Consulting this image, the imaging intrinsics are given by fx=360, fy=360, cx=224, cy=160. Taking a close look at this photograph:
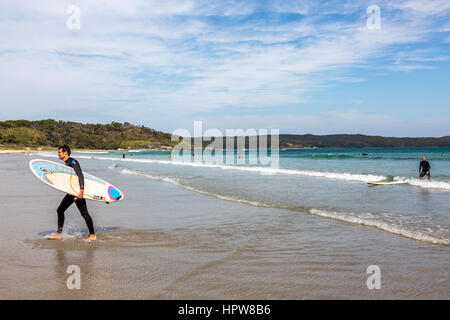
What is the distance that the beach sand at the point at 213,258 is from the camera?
4555 mm

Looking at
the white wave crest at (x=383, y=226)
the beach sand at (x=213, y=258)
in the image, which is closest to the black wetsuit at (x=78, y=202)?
the beach sand at (x=213, y=258)

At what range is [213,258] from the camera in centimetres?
602

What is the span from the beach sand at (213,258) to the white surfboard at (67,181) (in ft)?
2.76

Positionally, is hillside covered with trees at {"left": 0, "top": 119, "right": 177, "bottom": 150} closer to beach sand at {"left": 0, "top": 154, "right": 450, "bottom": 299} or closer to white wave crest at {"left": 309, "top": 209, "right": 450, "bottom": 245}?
beach sand at {"left": 0, "top": 154, "right": 450, "bottom": 299}

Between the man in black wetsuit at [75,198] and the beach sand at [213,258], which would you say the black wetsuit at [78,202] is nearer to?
the man in black wetsuit at [75,198]

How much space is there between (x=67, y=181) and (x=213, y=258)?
3497 millimetres

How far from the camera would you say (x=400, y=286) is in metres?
4.79

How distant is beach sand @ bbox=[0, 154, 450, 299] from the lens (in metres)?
4.55

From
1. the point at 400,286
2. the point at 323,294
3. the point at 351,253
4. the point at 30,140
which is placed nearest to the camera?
the point at 323,294

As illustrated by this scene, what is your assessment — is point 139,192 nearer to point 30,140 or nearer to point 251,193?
point 251,193

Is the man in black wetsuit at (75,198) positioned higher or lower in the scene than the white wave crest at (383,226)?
higher

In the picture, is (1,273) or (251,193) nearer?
(1,273)
